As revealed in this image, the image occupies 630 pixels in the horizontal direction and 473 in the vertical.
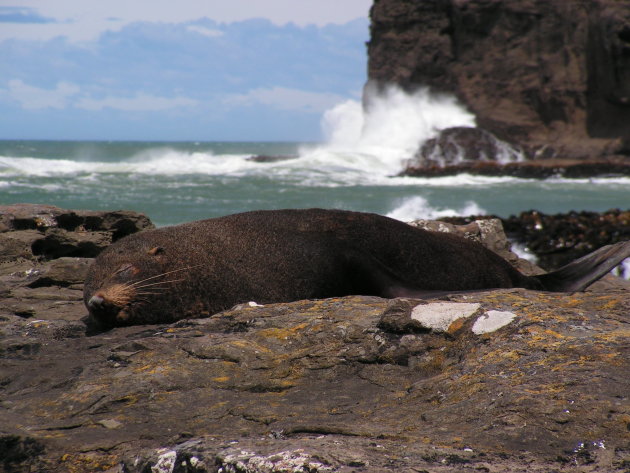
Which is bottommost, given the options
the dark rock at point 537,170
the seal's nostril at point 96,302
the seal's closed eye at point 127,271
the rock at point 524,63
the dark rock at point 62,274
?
the dark rock at point 62,274

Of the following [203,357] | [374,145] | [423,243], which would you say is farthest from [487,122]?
[203,357]

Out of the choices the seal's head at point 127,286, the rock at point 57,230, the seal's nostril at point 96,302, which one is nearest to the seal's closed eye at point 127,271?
the seal's head at point 127,286

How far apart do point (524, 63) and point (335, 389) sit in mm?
46796

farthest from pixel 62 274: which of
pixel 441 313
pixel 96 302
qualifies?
pixel 441 313

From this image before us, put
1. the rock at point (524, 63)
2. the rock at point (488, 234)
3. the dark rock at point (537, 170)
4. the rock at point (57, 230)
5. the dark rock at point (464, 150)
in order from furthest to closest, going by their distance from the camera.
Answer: the dark rock at point (464, 150), the rock at point (524, 63), the dark rock at point (537, 170), the rock at point (488, 234), the rock at point (57, 230)

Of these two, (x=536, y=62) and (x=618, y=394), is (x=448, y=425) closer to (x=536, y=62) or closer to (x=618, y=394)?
(x=618, y=394)

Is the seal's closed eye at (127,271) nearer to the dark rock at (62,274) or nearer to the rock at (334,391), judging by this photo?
the rock at (334,391)

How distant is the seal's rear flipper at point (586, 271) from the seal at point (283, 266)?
1 cm

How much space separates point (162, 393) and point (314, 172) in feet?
119

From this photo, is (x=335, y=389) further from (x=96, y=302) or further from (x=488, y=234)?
(x=488, y=234)

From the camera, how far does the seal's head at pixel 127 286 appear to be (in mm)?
4312

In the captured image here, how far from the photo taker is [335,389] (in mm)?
2885

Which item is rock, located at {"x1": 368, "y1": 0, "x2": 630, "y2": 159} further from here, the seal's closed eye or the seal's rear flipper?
the seal's closed eye

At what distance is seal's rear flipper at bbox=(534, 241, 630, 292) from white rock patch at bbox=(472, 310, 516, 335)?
8.16 feet
